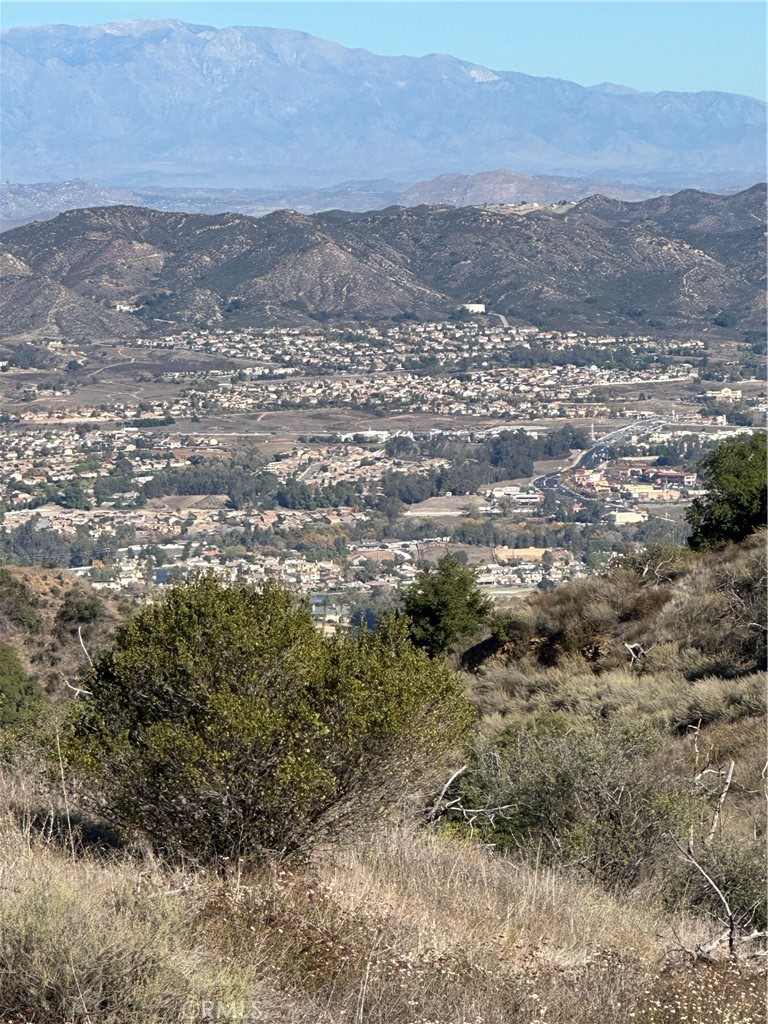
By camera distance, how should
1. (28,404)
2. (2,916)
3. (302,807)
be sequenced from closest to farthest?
→ 1. (2,916)
2. (302,807)
3. (28,404)

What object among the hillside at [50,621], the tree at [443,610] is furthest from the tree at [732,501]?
the hillside at [50,621]

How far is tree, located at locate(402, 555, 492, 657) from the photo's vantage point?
1585 cm

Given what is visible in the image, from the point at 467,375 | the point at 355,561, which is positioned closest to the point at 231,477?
the point at 355,561

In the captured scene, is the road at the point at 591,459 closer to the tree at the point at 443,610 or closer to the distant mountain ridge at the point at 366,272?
the distant mountain ridge at the point at 366,272

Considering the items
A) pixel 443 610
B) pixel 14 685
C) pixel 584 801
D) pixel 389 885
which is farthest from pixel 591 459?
pixel 389 885

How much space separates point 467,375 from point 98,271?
112 feet

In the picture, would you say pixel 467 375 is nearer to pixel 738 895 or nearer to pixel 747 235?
pixel 747 235

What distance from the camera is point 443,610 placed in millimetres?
15930

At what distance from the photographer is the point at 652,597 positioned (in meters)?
13.9

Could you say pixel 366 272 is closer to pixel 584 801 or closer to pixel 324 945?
pixel 584 801

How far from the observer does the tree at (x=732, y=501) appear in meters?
16.0

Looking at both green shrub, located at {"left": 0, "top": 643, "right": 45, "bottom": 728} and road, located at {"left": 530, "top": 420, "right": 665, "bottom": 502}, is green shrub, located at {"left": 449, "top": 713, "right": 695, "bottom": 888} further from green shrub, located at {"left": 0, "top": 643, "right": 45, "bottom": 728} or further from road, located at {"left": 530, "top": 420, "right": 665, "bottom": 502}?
road, located at {"left": 530, "top": 420, "right": 665, "bottom": 502}

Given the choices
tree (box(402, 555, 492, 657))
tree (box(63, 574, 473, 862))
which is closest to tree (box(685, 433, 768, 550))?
tree (box(402, 555, 492, 657))

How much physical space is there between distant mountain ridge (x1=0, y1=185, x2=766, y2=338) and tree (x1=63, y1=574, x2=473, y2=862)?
89.0m
